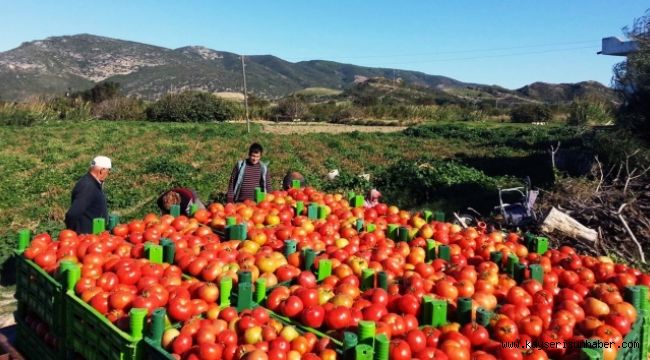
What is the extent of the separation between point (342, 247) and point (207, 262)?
121cm

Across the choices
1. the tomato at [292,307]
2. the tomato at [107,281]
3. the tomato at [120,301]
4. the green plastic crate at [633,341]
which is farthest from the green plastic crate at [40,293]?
the green plastic crate at [633,341]

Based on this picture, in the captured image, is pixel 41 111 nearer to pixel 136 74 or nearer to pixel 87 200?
pixel 87 200

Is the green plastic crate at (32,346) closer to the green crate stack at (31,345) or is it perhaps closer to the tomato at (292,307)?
the green crate stack at (31,345)

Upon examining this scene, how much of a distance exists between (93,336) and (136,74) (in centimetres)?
13134

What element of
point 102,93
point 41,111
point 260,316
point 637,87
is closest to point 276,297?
point 260,316

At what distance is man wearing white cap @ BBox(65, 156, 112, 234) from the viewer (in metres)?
6.04

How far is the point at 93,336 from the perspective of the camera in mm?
3180

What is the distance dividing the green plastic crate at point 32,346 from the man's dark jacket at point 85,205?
1988 millimetres

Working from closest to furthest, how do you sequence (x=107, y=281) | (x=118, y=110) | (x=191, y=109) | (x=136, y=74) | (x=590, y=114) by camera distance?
(x=107, y=281) → (x=590, y=114) → (x=118, y=110) → (x=191, y=109) → (x=136, y=74)

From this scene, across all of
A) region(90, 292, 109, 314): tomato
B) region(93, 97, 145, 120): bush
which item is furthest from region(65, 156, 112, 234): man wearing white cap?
region(93, 97, 145, 120): bush

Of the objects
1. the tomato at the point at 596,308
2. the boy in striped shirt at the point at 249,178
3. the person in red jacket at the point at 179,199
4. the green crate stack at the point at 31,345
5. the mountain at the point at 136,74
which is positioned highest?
the mountain at the point at 136,74

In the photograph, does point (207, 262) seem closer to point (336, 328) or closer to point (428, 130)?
point (336, 328)

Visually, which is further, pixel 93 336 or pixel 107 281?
pixel 107 281

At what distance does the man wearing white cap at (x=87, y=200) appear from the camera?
19.8ft
